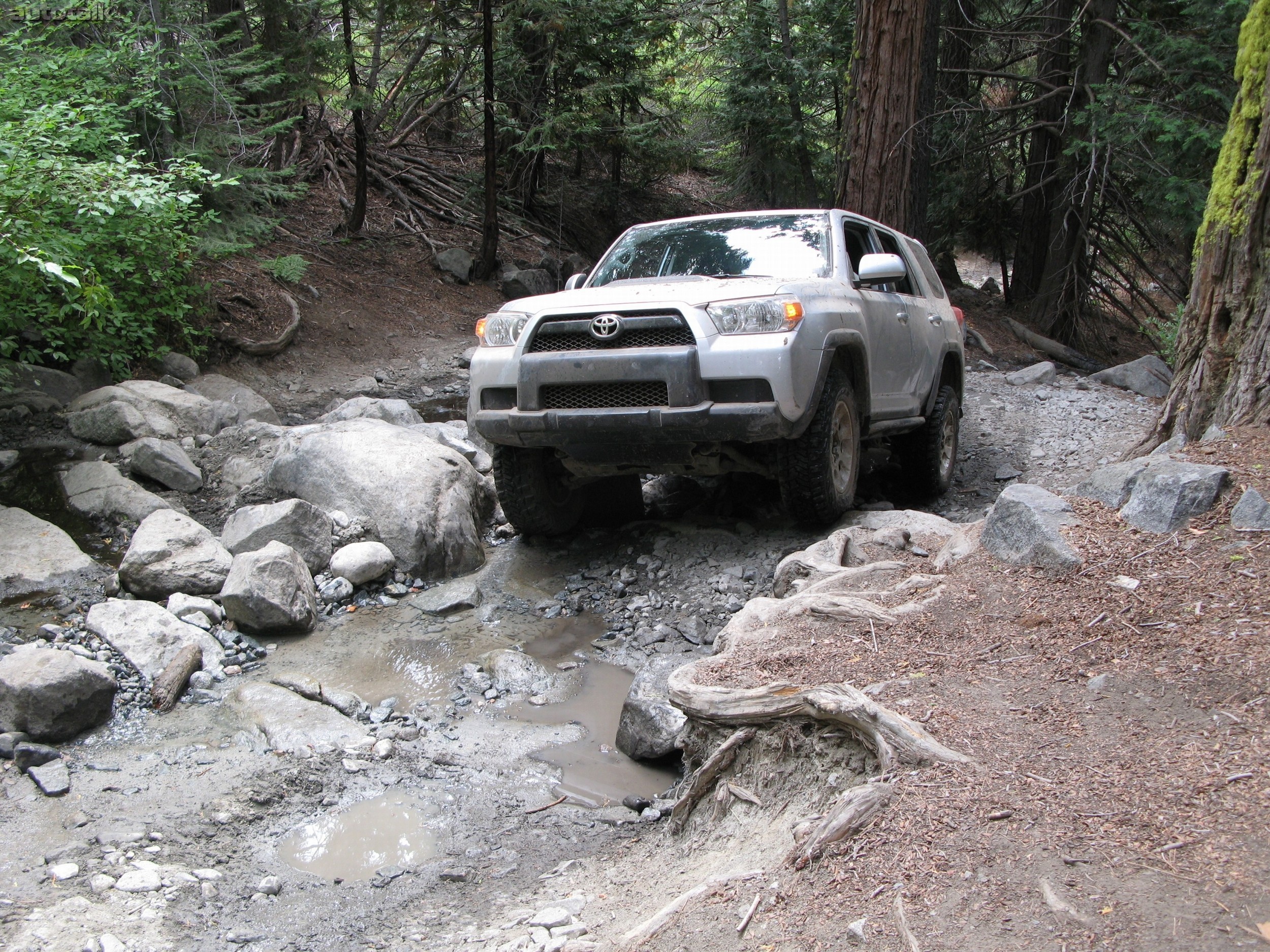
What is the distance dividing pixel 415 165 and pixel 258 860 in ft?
53.1

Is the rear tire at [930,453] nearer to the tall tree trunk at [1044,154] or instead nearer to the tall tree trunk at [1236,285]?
the tall tree trunk at [1236,285]

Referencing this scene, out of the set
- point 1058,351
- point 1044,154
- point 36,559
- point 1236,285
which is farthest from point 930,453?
point 1044,154

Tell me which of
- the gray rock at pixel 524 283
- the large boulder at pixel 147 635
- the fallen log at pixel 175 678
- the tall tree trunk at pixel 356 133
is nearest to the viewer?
the fallen log at pixel 175 678

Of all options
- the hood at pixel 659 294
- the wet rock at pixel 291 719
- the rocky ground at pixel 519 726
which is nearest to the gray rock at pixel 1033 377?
the rocky ground at pixel 519 726

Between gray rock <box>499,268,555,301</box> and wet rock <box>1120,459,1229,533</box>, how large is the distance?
11.4m

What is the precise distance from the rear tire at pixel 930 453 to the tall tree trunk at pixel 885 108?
3.44 meters

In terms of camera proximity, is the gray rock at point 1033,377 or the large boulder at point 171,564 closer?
the large boulder at point 171,564

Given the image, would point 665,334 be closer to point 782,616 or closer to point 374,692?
point 782,616

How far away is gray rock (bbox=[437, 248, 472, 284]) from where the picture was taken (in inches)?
588

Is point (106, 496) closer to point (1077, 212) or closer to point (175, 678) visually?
point (175, 678)

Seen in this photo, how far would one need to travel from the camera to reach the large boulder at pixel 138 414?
7.57m

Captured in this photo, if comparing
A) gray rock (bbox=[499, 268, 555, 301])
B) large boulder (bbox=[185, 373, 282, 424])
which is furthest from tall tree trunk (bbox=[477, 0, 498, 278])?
large boulder (bbox=[185, 373, 282, 424])

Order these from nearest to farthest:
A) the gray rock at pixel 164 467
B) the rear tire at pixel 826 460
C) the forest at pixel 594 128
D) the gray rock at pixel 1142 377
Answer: the rear tire at pixel 826 460, the gray rock at pixel 164 467, the forest at pixel 594 128, the gray rock at pixel 1142 377

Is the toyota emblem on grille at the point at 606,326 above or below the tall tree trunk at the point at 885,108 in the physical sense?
below
